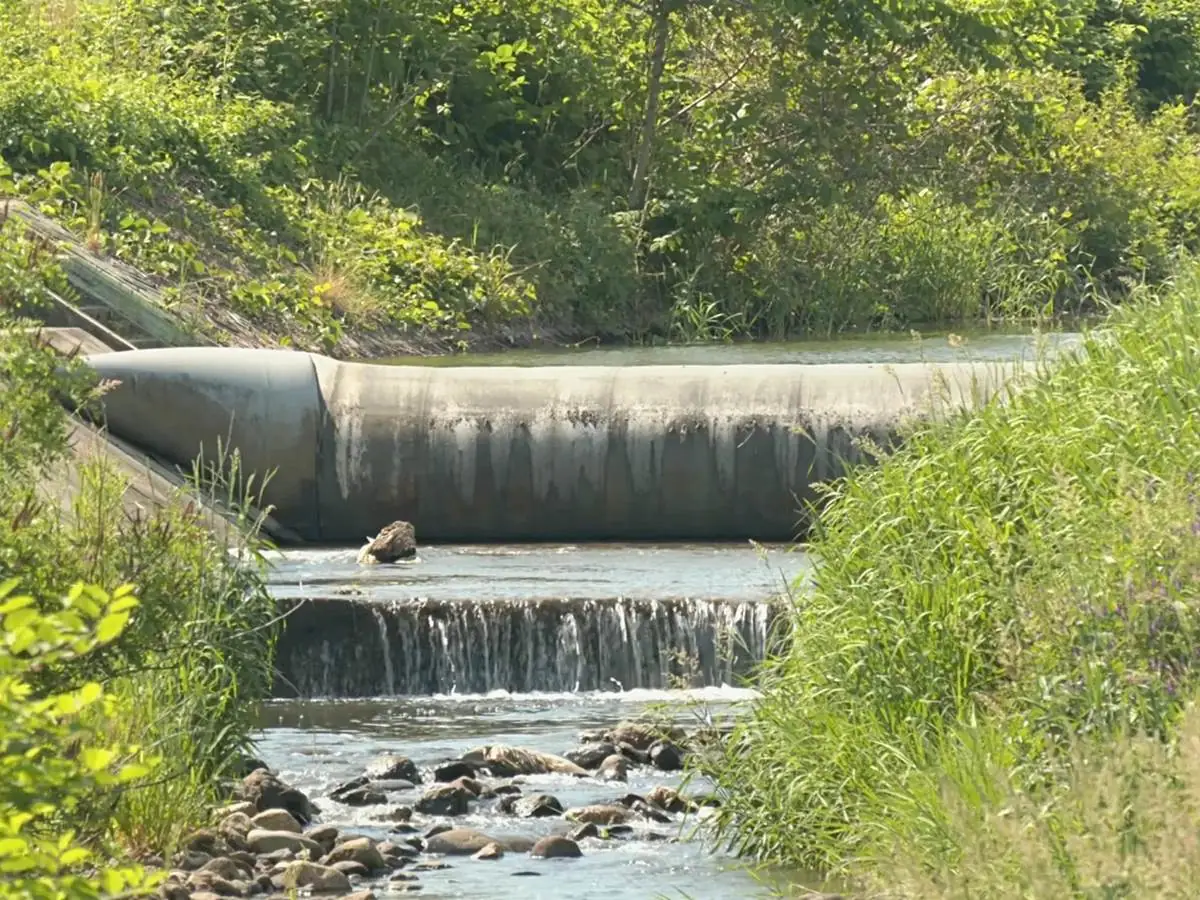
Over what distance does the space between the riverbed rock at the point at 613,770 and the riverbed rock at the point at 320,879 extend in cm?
171

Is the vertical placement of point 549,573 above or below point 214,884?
above

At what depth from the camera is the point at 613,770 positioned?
28.7 feet

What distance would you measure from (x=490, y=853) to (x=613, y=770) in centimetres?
120

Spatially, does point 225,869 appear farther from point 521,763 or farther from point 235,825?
point 521,763

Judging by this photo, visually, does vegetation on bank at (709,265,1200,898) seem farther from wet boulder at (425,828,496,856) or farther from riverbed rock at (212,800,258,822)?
riverbed rock at (212,800,258,822)

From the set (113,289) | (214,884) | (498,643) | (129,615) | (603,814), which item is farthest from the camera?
(113,289)

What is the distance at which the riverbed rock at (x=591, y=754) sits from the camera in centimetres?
895

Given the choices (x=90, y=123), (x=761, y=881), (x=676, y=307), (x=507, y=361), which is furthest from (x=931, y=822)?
(x=676, y=307)

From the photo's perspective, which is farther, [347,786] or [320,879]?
[347,786]

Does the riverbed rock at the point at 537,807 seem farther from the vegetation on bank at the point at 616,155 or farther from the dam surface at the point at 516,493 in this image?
the vegetation on bank at the point at 616,155

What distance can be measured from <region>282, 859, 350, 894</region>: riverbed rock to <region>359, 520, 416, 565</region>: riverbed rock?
5.29 m

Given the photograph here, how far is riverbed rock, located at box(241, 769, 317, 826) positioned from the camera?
7.92 m

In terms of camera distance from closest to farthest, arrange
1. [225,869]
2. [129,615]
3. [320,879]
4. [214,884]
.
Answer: [129,615]
[214,884]
[225,869]
[320,879]

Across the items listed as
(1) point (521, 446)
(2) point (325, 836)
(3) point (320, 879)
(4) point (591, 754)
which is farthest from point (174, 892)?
(1) point (521, 446)
